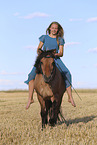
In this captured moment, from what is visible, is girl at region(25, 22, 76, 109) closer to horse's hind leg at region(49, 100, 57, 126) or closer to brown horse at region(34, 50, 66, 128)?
brown horse at region(34, 50, 66, 128)

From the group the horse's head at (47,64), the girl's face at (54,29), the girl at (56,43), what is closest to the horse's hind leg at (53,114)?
the girl at (56,43)

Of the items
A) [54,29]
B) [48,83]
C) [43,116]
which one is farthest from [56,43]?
[43,116]

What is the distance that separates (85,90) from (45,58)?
20494 millimetres

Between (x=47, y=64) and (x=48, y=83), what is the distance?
53 cm

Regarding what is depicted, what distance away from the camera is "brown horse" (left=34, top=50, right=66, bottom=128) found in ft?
17.0

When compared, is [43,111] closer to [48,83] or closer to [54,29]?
[48,83]

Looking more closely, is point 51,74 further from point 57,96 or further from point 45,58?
point 57,96

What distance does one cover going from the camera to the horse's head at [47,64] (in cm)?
516

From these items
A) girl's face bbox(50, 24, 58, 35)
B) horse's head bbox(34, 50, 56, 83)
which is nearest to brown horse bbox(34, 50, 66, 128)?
horse's head bbox(34, 50, 56, 83)

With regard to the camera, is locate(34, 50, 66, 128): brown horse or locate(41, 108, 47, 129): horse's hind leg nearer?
locate(34, 50, 66, 128): brown horse

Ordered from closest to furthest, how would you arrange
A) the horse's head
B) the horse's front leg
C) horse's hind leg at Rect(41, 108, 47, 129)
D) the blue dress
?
the horse's head < the horse's front leg < horse's hind leg at Rect(41, 108, 47, 129) < the blue dress

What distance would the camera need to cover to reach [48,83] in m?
5.52

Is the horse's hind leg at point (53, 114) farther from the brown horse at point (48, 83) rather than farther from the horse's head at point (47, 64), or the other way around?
the horse's head at point (47, 64)

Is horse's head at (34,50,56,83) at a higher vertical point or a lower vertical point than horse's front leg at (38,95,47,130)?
higher
